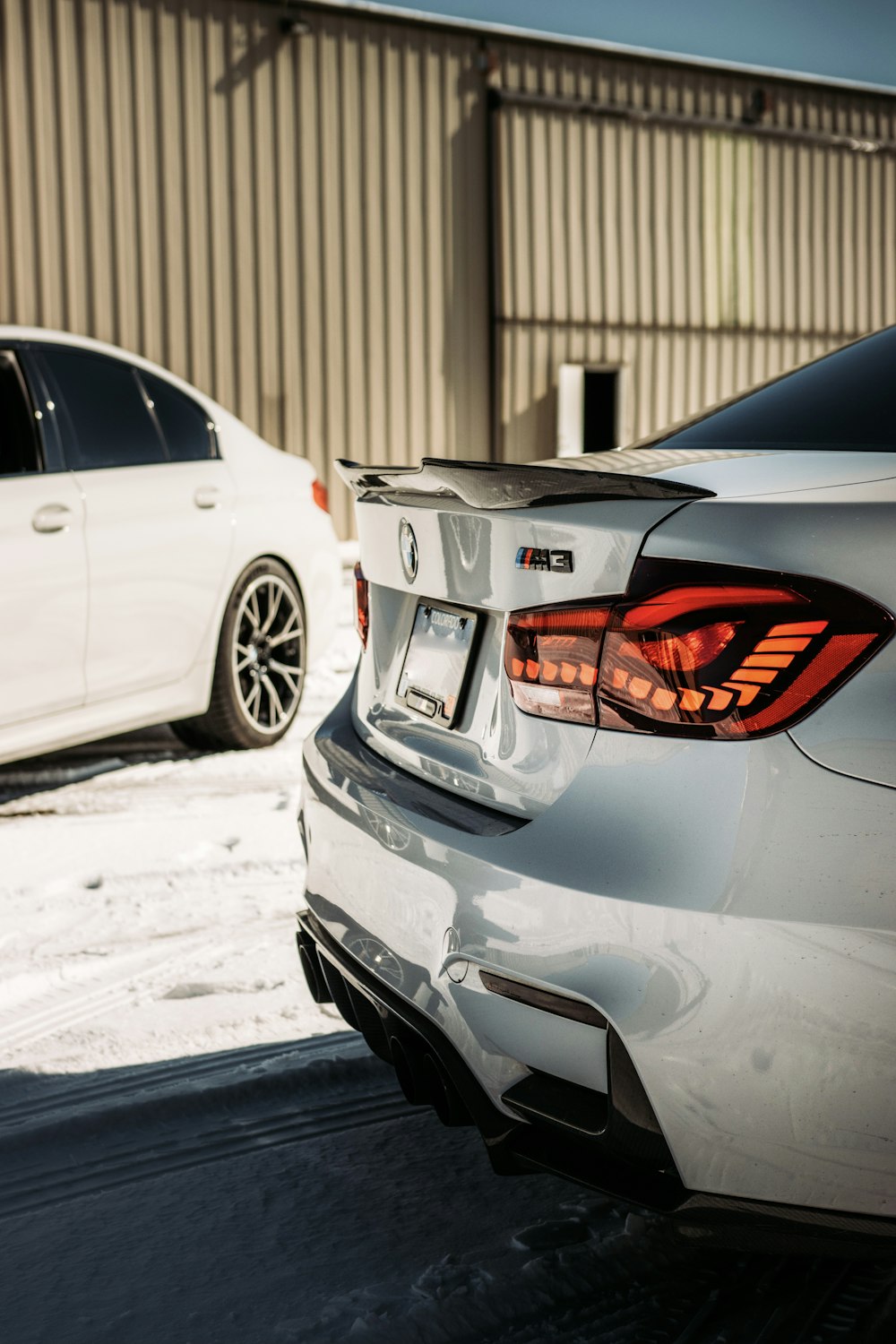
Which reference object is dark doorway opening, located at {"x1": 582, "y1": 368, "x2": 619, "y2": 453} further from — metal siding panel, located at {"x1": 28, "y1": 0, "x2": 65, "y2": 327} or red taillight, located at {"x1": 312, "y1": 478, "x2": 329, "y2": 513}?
red taillight, located at {"x1": 312, "y1": 478, "x2": 329, "y2": 513}

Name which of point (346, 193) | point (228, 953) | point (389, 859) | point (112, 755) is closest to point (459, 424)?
point (346, 193)

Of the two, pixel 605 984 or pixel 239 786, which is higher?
pixel 605 984

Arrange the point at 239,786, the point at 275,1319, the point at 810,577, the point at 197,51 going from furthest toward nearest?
the point at 197,51
the point at 239,786
the point at 275,1319
the point at 810,577

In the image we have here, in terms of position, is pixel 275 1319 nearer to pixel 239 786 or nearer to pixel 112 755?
pixel 239 786

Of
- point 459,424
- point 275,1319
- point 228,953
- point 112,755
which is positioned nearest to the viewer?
point 275,1319

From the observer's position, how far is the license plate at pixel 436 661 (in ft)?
6.71

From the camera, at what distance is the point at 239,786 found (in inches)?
207

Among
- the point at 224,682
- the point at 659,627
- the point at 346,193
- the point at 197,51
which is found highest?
the point at 197,51

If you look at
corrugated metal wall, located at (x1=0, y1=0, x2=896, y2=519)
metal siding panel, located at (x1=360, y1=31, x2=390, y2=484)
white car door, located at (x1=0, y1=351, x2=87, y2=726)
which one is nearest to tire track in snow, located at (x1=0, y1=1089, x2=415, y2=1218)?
white car door, located at (x1=0, y1=351, x2=87, y2=726)

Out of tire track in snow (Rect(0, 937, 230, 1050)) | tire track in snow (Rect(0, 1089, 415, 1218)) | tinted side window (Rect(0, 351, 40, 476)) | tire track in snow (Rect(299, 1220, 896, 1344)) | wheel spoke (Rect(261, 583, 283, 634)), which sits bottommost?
tire track in snow (Rect(0, 1089, 415, 1218))

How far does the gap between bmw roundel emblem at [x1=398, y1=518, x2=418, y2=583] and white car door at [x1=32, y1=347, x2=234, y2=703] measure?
276 centimetres

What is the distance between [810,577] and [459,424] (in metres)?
11.7

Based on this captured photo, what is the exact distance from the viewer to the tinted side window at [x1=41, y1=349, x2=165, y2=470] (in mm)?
4895

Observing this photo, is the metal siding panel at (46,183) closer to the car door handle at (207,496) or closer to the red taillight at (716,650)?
the car door handle at (207,496)
